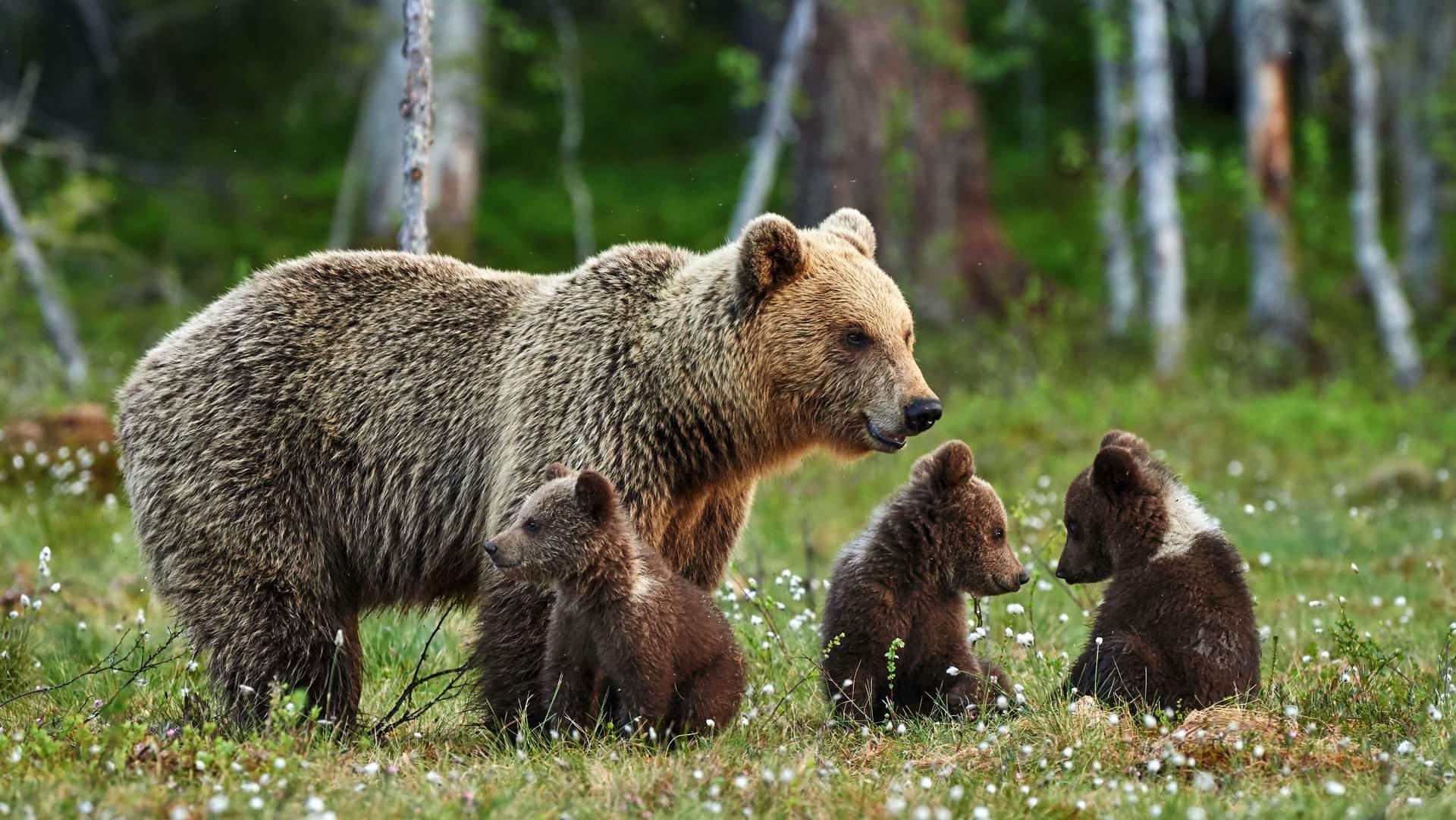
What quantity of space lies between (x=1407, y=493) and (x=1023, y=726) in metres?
7.29

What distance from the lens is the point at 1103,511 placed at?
18.7ft

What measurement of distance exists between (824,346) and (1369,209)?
41.9 ft

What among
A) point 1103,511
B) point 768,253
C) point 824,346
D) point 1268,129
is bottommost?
point 1103,511

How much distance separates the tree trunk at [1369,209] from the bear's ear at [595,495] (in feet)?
42.7

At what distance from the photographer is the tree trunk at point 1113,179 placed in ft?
53.6

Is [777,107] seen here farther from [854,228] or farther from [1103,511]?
[1103,511]

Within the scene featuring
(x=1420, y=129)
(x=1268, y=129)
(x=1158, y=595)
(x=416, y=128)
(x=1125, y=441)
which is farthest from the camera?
(x=1420, y=129)

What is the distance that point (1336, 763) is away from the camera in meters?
4.88

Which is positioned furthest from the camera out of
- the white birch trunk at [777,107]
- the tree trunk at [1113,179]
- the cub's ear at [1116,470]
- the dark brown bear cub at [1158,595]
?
the tree trunk at [1113,179]

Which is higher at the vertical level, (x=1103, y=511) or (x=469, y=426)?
(x=469, y=426)

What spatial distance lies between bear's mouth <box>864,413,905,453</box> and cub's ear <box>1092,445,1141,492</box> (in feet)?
2.32

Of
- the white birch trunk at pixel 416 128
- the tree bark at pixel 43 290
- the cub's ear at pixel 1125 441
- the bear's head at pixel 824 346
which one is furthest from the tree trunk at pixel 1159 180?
the bear's head at pixel 824 346

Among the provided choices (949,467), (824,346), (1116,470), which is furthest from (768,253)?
(1116,470)

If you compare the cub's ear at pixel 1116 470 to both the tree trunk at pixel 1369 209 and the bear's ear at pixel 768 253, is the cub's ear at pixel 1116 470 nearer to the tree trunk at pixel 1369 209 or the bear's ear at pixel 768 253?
the bear's ear at pixel 768 253
